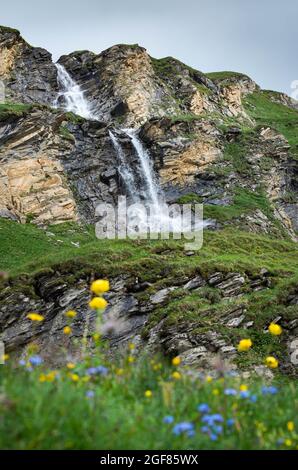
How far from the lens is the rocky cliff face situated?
72.1 feet

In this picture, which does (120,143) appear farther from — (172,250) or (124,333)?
(124,333)

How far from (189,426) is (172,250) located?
80.6 feet

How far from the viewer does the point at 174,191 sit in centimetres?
4897

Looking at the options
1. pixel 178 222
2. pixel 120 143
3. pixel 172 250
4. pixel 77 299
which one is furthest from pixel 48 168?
pixel 77 299

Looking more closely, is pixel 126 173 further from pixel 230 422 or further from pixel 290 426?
pixel 230 422

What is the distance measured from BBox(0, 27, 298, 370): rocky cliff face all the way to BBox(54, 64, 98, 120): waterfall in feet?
2.53

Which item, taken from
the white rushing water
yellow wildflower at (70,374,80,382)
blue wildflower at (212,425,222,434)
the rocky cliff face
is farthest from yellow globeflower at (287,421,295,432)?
the white rushing water

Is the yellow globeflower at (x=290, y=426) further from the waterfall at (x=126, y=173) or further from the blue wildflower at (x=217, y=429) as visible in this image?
the waterfall at (x=126, y=173)

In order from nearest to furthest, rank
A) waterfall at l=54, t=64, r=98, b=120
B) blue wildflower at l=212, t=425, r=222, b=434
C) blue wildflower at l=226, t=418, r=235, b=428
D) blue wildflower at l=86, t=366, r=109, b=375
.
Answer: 1. blue wildflower at l=212, t=425, r=222, b=434
2. blue wildflower at l=226, t=418, r=235, b=428
3. blue wildflower at l=86, t=366, r=109, b=375
4. waterfall at l=54, t=64, r=98, b=120

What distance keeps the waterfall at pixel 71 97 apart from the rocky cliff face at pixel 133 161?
30.3 inches

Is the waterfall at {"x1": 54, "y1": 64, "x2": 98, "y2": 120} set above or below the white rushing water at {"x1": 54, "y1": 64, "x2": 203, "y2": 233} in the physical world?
above

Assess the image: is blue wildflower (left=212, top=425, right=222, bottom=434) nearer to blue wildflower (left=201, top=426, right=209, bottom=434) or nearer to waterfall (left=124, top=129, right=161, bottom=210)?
blue wildflower (left=201, top=426, right=209, bottom=434)

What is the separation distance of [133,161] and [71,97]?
61.7ft

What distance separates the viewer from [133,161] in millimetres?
49812
